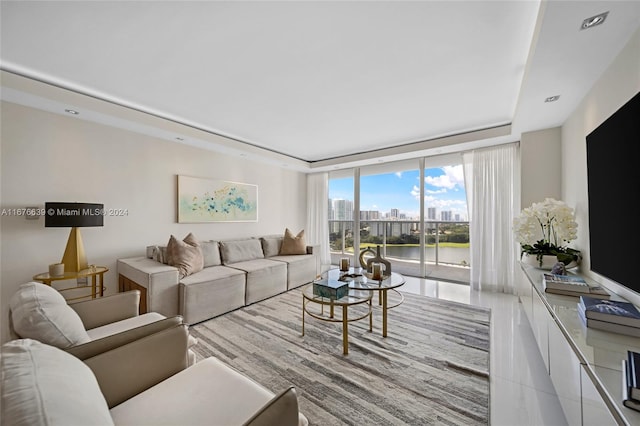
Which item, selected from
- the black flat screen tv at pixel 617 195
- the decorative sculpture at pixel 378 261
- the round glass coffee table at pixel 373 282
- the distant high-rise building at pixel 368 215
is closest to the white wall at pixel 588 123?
the black flat screen tv at pixel 617 195

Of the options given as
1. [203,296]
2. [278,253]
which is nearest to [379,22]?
[203,296]

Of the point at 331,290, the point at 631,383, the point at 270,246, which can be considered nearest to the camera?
the point at 631,383

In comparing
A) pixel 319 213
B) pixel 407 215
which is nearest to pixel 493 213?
pixel 407 215

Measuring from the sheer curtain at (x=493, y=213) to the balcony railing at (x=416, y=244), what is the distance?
66cm

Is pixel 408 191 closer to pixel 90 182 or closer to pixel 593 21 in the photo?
pixel 593 21

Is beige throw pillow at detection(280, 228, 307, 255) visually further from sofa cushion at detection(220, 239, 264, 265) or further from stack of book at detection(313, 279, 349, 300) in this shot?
stack of book at detection(313, 279, 349, 300)

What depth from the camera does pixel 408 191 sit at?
5879mm

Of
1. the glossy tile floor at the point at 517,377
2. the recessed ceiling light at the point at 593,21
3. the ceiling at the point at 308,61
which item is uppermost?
the ceiling at the point at 308,61

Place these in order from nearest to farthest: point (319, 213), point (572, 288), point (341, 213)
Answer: point (572, 288), point (319, 213), point (341, 213)

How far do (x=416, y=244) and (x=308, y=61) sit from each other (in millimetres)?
4443

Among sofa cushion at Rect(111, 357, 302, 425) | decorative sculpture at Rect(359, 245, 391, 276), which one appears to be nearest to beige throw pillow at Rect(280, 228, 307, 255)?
decorative sculpture at Rect(359, 245, 391, 276)

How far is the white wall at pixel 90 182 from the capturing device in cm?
274

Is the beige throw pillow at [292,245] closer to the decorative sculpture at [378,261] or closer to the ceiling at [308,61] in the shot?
the decorative sculpture at [378,261]

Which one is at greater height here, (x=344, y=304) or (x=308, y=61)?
(x=308, y=61)
